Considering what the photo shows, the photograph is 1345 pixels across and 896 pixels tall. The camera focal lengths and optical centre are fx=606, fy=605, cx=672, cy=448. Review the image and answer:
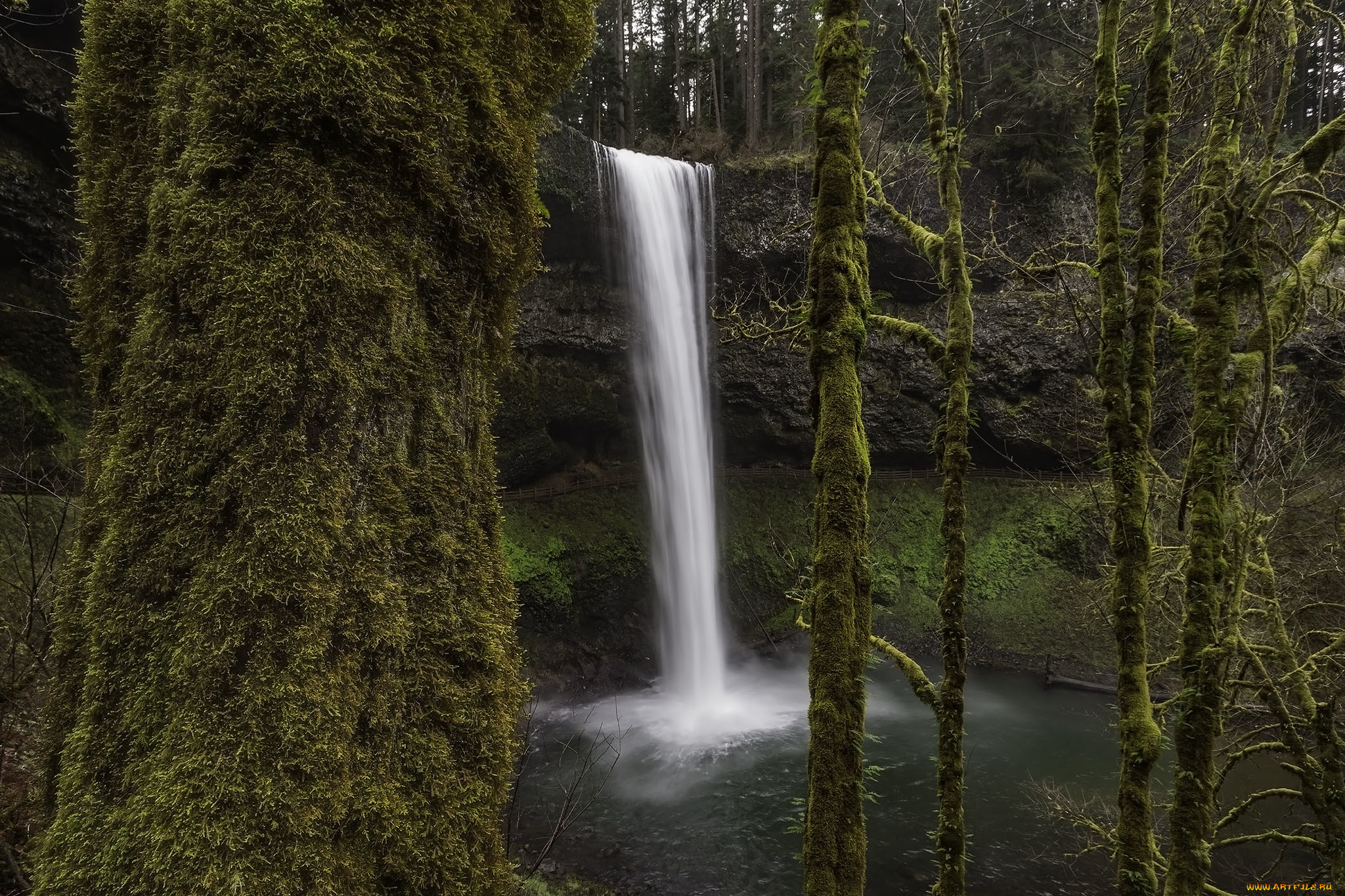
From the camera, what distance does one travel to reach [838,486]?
7.32 ft

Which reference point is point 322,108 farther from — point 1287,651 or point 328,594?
point 1287,651

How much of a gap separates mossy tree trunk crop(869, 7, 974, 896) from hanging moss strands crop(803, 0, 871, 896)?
1.34m

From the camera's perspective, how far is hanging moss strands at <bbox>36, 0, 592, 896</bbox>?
1240mm

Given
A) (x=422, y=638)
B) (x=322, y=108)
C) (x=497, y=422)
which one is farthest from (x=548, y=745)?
(x=322, y=108)

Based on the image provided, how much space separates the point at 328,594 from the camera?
1336mm

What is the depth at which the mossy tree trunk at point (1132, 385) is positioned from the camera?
109 inches

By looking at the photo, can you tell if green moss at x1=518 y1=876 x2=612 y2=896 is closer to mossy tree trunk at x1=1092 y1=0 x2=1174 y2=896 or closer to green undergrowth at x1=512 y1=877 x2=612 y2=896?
green undergrowth at x1=512 y1=877 x2=612 y2=896

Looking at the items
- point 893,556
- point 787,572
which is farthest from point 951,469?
point 893,556

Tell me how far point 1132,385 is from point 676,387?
45.9 ft

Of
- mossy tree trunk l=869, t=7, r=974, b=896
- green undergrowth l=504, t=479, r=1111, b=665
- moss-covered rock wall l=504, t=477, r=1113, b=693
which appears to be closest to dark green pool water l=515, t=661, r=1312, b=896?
moss-covered rock wall l=504, t=477, r=1113, b=693

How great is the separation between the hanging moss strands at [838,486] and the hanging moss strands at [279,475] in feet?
3.74

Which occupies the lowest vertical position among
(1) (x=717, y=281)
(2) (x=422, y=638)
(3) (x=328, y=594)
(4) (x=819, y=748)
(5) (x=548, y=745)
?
(5) (x=548, y=745)

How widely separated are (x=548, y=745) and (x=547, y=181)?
11485 millimetres

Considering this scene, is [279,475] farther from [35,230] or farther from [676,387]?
[676,387]
